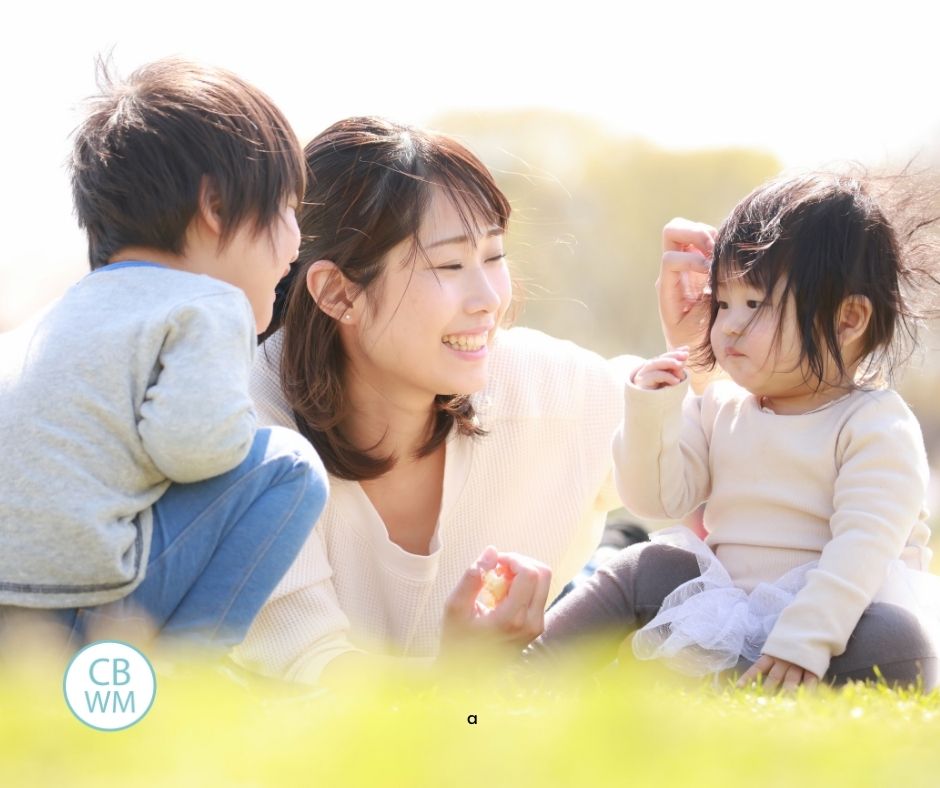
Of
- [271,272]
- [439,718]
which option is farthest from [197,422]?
[439,718]

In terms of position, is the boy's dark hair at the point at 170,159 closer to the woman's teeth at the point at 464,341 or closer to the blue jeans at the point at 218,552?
the blue jeans at the point at 218,552

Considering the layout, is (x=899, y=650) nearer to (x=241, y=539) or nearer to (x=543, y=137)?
(x=241, y=539)

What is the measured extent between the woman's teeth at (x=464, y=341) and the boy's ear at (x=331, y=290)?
0.30 meters

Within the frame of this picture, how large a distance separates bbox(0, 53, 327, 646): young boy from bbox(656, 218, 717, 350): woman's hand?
113cm

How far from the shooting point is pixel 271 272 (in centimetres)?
291

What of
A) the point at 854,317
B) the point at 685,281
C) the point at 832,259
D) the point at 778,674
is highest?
the point at 832,259

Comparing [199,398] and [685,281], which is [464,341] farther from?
[199,398]

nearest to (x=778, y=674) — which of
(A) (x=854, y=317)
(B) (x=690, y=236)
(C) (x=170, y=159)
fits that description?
(A) (x=854, y=317)

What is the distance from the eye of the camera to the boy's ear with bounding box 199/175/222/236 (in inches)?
110

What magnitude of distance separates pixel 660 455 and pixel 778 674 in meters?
0.62

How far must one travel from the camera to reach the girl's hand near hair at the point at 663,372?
9.89ft

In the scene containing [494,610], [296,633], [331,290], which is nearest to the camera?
[494,610]

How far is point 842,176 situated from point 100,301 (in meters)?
1.82

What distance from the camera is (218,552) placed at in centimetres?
260
